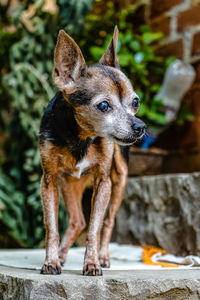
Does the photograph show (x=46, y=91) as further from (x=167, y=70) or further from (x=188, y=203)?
(x=188, y=203)

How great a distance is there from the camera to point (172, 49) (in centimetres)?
403

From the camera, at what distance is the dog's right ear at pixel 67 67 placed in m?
1.93

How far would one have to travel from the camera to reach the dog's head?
1865 millimetres

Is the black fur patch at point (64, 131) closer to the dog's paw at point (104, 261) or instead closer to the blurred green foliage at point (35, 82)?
the dog's paw at point (104, 261)

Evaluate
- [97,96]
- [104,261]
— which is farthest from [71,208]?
[97,96]

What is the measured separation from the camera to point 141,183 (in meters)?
3.13

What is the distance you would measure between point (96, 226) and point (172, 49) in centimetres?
257

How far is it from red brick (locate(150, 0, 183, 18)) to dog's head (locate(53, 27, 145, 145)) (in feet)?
7.74

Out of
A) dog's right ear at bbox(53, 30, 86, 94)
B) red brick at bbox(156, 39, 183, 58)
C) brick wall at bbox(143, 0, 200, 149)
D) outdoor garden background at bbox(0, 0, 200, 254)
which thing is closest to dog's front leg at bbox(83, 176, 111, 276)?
dog's right ear at bbox(53, 30, 86, 94)

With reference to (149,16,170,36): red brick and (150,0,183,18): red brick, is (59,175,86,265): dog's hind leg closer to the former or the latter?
(149,16,170,36): red brick

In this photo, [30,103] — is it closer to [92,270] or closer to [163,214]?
[163,214]

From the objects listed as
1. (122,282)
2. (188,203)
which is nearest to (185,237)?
(188,203)

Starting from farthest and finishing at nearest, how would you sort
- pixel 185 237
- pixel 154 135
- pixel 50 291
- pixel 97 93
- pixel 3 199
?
pixel 154 135 < pixel 3 199 < pixel 185 237 < pixel 97 93 < pixel 50 291

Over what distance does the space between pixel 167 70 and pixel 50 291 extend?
2.68 m
